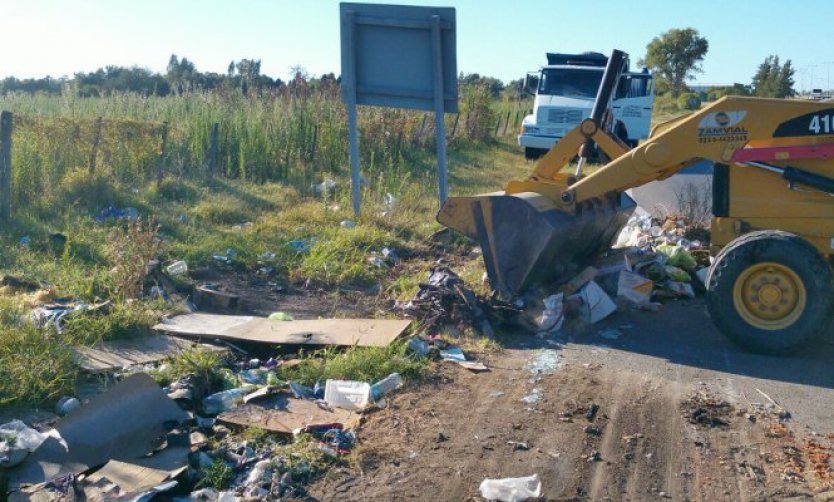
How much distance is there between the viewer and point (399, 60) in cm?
1150

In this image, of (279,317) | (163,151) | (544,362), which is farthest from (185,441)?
(163,151)

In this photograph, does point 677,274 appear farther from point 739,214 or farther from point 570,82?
point 570,82

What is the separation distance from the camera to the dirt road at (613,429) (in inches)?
183

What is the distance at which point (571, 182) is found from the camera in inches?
337

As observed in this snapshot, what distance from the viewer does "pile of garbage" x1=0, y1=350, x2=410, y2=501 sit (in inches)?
178

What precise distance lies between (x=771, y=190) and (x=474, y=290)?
2659mm

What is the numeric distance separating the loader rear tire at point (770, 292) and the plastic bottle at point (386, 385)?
2.68 metres

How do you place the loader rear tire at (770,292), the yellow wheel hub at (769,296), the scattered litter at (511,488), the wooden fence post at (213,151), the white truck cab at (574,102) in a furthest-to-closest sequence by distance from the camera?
the white truck cab at (574,102) → the wooden fence post at (213,151) → the yellow wheel hub at (769,296) → the loader rear tire at (770,292) → the scattered litter at (511,488)

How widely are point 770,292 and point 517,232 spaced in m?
2.11

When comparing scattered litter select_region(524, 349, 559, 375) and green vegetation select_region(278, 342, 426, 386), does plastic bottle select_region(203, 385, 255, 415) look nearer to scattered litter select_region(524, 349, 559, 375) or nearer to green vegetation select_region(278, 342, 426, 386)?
green vegetation select_region(278, 342, 426, 386)

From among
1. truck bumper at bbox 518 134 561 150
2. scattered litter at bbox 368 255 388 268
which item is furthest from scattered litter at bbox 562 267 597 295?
truck bumper at bbox 518 134 561 150

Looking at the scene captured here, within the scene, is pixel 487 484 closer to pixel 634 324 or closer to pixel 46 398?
pixel 46 398

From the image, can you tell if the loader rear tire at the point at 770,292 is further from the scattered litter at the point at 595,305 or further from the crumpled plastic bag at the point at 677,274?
the crumpled plastic bag at the point at 677,274

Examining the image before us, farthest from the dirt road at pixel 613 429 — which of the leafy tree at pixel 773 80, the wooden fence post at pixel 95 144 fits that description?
the leafy tree at pixel 773 80
